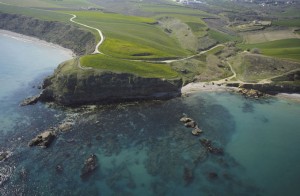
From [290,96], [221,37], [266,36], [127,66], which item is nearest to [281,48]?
[221,37]

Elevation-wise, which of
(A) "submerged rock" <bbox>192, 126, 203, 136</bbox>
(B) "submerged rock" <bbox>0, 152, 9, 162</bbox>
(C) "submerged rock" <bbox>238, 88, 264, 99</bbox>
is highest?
(C) "submerged rock" <bbox>238, 88, 264, 99</bbox>

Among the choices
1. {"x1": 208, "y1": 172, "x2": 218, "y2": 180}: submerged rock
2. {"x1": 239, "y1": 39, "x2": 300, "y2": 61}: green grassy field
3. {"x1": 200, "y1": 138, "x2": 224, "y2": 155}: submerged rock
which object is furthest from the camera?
{"x1": 239, "y1": 39, "x2": 300, "y2": 61}: green grassy field

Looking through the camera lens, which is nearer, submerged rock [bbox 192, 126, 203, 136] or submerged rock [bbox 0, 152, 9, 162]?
submerged rock [bbox 0, 152, 9, 162]

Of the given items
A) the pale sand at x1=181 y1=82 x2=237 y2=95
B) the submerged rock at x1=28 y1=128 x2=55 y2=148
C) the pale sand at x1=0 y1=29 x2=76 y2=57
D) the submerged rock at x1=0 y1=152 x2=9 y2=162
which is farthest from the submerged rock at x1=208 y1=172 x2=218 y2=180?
the pale sand at x1=0 y1=29 x2=76 y2=57

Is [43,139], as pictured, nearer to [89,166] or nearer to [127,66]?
[89,166]

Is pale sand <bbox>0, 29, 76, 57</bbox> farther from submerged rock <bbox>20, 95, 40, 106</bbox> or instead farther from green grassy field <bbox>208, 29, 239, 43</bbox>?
green grassy field <bbox>208, 29, 239, 43</bbox>

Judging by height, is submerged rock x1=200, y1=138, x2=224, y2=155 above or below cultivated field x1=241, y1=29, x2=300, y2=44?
below

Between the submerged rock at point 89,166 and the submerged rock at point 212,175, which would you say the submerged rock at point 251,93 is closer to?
the submerged rock at point 212,175

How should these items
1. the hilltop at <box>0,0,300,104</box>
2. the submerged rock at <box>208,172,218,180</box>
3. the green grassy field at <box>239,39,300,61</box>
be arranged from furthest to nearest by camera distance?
1. the green grassy field at <box>239,39,300,61</box>
2. the hilltop at <box>0,0,300,104</box>
3. the submerged rock at <box>208,172,218,180</box>
